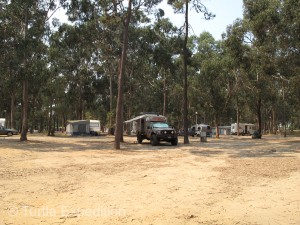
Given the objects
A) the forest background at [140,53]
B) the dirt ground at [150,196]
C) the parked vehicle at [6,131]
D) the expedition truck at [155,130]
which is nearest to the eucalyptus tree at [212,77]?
the forest background at [140,53]

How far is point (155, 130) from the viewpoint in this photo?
1001 inches

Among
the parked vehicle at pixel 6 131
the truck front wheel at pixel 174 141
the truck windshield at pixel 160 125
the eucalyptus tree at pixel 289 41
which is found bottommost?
the truck front wheel at pixel 174 141

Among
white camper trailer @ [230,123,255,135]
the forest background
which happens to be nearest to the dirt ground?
the forest background

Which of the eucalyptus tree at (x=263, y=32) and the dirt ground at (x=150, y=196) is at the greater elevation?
the eucalyptus tree at (x=263, y=32)

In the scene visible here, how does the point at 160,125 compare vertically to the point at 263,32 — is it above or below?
below

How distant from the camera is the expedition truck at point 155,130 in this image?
25328 mm

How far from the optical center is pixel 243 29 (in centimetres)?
3061

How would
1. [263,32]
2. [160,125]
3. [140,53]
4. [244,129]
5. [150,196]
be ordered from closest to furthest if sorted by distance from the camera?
[150,196] → [160,125] → [263,32] → [140,53] → [244,129]

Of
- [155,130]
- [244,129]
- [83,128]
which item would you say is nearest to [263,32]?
[155,130]

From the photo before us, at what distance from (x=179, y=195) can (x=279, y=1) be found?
954 inches

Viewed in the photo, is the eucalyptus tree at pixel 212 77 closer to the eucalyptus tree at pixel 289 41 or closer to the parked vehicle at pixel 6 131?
the eucalyptus tree at pixel 289 41

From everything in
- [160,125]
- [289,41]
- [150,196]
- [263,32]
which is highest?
[263,32]

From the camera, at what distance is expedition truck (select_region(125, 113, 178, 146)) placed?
997 inches

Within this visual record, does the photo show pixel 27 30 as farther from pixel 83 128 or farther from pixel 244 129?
pixel 244 129
